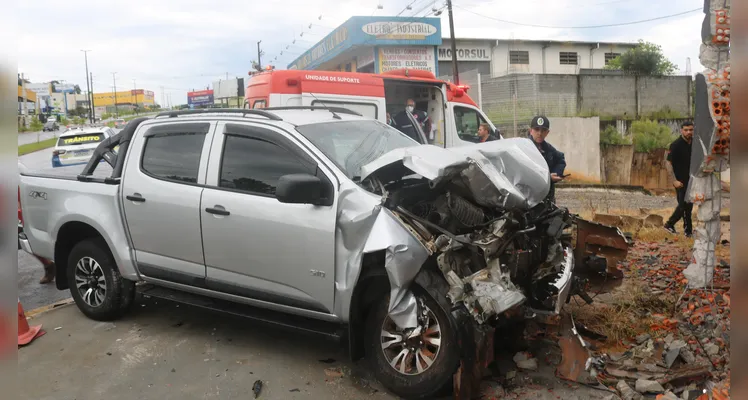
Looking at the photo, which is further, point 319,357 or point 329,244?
point 319,357

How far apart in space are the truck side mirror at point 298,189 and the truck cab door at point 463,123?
9092mm

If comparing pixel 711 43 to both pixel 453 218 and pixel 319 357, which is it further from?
pixel 319 357

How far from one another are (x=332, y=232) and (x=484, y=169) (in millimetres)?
1121

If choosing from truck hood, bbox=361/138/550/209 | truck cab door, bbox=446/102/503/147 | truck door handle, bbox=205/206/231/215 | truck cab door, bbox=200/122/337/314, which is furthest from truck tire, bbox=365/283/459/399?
truck cab door, bbox=446/102/503/147

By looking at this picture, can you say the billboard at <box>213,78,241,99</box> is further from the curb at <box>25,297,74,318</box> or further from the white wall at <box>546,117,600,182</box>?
the curb at <box>25,297,74,318</box>

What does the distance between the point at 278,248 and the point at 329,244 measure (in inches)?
18.1

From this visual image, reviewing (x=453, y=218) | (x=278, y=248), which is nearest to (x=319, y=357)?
(x=278, y=248)

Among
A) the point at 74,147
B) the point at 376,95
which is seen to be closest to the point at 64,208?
the point at 376,95

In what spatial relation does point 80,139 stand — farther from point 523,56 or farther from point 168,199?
point 523,56

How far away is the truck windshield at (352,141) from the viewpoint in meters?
4.43

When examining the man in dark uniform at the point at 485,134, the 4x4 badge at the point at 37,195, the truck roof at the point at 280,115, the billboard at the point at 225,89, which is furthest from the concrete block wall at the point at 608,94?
the billboard at the point at 225,89

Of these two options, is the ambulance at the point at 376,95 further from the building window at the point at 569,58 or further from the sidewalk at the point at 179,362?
the building window at the point at 569,58

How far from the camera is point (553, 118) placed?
20641 millimetres

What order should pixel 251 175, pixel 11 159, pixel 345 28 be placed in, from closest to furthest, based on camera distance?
pixel 11 159, pixel 251 175, pixel 345 28
